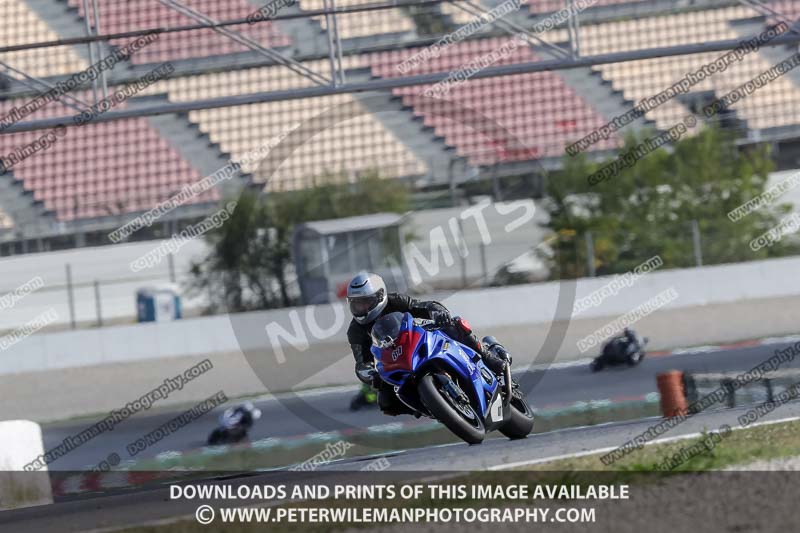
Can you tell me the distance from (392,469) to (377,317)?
1065mm

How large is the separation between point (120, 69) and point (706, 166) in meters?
9.90

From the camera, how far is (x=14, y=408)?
14.8 metres

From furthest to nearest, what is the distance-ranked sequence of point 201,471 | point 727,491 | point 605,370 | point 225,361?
point 225,361 < point 605,370 < point 201,471 < point 727,491

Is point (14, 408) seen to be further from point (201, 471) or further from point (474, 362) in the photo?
point (474, 362)

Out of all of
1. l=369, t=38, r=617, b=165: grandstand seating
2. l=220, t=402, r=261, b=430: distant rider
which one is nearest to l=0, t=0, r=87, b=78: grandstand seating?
l=369, t=38, r=617, b=165: grandstand seating

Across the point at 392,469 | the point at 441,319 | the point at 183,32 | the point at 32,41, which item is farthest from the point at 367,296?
the point at 32,41

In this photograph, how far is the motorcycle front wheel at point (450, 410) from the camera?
7270 mm

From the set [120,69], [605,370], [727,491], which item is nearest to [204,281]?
[120,69]

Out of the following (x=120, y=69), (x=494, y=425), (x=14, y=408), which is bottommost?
(x=14, y=408)

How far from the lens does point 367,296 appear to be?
7625 millimetres

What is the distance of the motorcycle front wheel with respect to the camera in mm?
7270

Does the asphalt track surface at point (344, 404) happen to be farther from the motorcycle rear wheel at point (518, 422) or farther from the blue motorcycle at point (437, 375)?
the blue motorcycle at point (437, 375)

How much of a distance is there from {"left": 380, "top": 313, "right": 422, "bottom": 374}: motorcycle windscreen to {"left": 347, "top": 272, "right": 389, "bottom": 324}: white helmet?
0.24m

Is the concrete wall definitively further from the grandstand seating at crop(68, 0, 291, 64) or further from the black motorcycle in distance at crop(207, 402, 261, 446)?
the grandstand seating at crop(68, 0, 291, 64)
